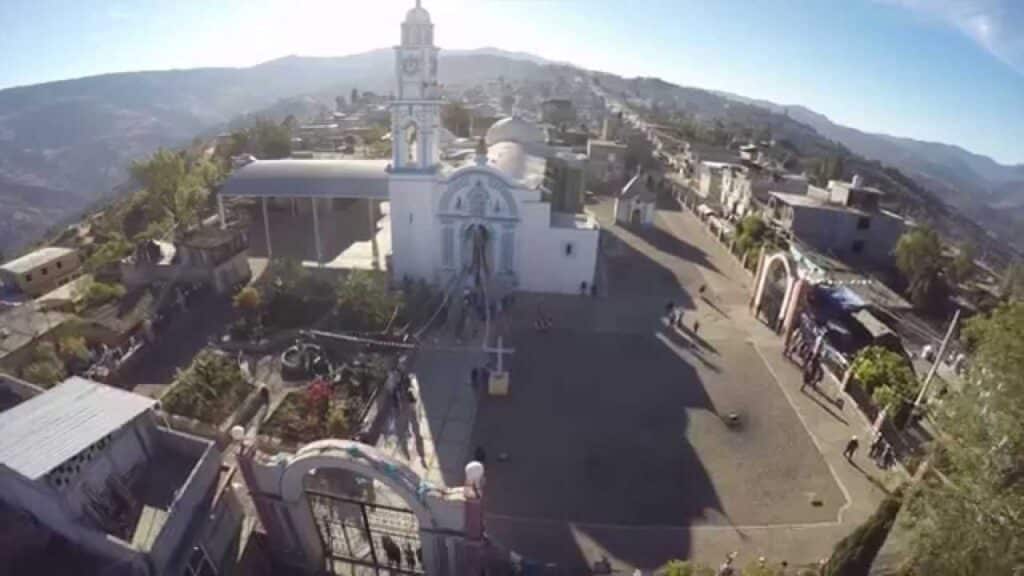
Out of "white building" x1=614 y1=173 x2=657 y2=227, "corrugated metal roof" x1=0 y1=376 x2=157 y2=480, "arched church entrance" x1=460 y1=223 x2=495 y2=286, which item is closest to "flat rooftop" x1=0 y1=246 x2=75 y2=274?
"corrugated metal roof" x1=0 y1=376 x2=157 y2=480

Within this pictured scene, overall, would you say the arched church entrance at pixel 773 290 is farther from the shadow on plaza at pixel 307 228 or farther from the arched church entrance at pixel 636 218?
the shadow on plaza at pixel 307 228

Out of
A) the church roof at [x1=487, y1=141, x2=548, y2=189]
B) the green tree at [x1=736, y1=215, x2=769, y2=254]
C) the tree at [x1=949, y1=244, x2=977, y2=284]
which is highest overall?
the church roof at [x1=487, y1=141, x2=548, y2=189]

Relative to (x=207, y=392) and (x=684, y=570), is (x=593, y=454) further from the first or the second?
(x=207, y=392)

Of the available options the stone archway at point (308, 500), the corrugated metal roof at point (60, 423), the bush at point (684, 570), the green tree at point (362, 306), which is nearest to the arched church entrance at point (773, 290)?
the bush at point (684, 570)

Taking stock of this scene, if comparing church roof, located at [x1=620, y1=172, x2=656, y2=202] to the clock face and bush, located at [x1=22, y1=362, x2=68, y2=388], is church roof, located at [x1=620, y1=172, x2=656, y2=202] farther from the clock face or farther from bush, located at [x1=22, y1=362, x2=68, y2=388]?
bush, located at [x1=22, y1=362, x2=68, y2=388]

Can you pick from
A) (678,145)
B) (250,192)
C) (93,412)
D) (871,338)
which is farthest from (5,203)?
(871,338)

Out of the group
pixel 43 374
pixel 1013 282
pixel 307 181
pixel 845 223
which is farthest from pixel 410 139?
pixel 1013 282

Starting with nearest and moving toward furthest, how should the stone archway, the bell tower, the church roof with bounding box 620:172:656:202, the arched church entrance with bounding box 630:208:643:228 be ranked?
the stone archway, the bell tower, the church roof with bounding box 620:172:656:202, the arched church entrance with bounding box 630:208:643:228
